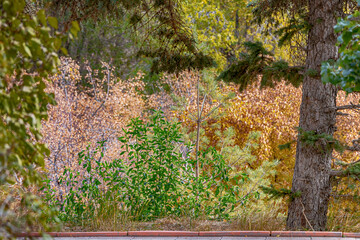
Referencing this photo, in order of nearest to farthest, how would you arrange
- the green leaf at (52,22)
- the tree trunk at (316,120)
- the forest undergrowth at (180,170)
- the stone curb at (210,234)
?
the green leaf at (52,22)
the stone curb at (210,234)
the tree trunk at (316,120)
the forest undergrowth at (180,170)

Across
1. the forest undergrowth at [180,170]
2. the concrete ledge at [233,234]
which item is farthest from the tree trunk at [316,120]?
the concrete ledge at [233,234]

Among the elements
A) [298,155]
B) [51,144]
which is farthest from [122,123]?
[298,155]

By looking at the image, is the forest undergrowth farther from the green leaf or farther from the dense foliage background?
the green leaf

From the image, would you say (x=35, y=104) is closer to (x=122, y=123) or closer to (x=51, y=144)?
(x=51, y=144)

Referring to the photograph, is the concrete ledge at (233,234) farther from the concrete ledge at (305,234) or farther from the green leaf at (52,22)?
the green leaf at (52,22)

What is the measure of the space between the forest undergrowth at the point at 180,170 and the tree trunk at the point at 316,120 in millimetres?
279

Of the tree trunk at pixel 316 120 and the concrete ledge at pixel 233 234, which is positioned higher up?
the tree trunk at pixel 316 120

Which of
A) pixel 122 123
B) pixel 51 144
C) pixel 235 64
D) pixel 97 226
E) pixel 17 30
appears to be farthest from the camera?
pixel 122 123

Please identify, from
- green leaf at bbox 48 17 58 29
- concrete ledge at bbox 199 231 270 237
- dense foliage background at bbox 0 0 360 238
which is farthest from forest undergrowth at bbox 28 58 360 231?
green leaf at bbox 48 17 58 29

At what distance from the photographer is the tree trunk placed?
5715mm

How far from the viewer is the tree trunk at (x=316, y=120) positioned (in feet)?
18.7

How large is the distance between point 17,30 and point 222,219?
489 centimetres

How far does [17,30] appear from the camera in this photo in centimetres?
215

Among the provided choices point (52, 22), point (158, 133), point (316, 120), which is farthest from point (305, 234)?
point (52, 22)
